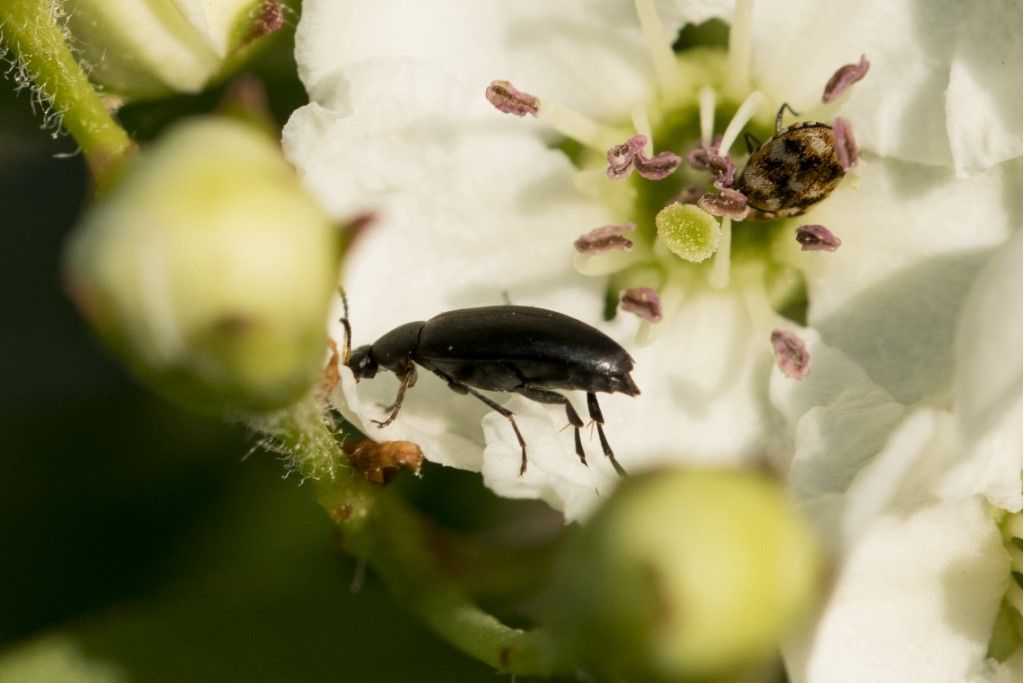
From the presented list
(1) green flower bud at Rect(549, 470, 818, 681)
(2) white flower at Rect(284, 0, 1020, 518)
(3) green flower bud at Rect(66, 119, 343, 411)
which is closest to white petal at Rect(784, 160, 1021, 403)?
(2) white flower at Rect(284, 0, 1020, 518)

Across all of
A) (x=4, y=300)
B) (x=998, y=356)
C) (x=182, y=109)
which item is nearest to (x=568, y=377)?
(x=998, y=356)

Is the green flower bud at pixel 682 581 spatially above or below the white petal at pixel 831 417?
above

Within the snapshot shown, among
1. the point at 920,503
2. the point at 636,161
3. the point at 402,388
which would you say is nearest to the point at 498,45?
the point at 636,161

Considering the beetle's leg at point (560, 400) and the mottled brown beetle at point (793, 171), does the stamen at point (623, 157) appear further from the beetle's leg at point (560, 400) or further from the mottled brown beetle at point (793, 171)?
the beetle's leg at point (560, 400)

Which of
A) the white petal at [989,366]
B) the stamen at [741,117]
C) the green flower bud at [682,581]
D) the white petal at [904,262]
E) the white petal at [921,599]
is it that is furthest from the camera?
the stamen at [741,117]

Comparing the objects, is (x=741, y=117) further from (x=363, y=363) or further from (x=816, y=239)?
(x=363, y=363)

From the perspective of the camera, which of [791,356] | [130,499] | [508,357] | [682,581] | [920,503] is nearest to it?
[682,581]

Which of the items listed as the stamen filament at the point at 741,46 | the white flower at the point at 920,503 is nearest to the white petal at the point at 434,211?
the stamen filament at the point at 741,46
